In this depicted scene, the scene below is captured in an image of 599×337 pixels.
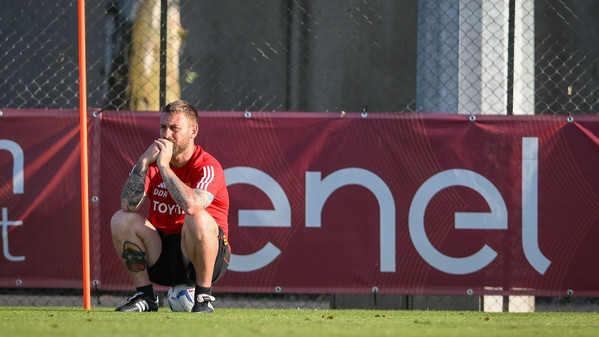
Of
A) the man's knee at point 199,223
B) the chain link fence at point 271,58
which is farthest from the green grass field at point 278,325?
the chain link fence at point 271,58

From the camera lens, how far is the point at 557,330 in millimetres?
4504

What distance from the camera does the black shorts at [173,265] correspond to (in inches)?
220

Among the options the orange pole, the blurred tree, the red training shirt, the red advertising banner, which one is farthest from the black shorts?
the blurred tree

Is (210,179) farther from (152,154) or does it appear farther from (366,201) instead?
(366,201)

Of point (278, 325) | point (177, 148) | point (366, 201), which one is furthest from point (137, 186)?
point (366, 201)

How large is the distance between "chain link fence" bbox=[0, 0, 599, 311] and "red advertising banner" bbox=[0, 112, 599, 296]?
69 cm

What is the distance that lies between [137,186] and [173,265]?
0.51 m

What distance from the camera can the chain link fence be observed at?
323 inches

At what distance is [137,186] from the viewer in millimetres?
5492

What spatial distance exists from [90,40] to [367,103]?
2.78 m

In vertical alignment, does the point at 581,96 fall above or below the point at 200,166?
above

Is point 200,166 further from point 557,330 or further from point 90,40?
point 90,40

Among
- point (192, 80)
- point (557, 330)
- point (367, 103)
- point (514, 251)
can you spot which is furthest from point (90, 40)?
point (557, 330)

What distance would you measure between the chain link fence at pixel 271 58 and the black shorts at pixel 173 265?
225 centimetres
